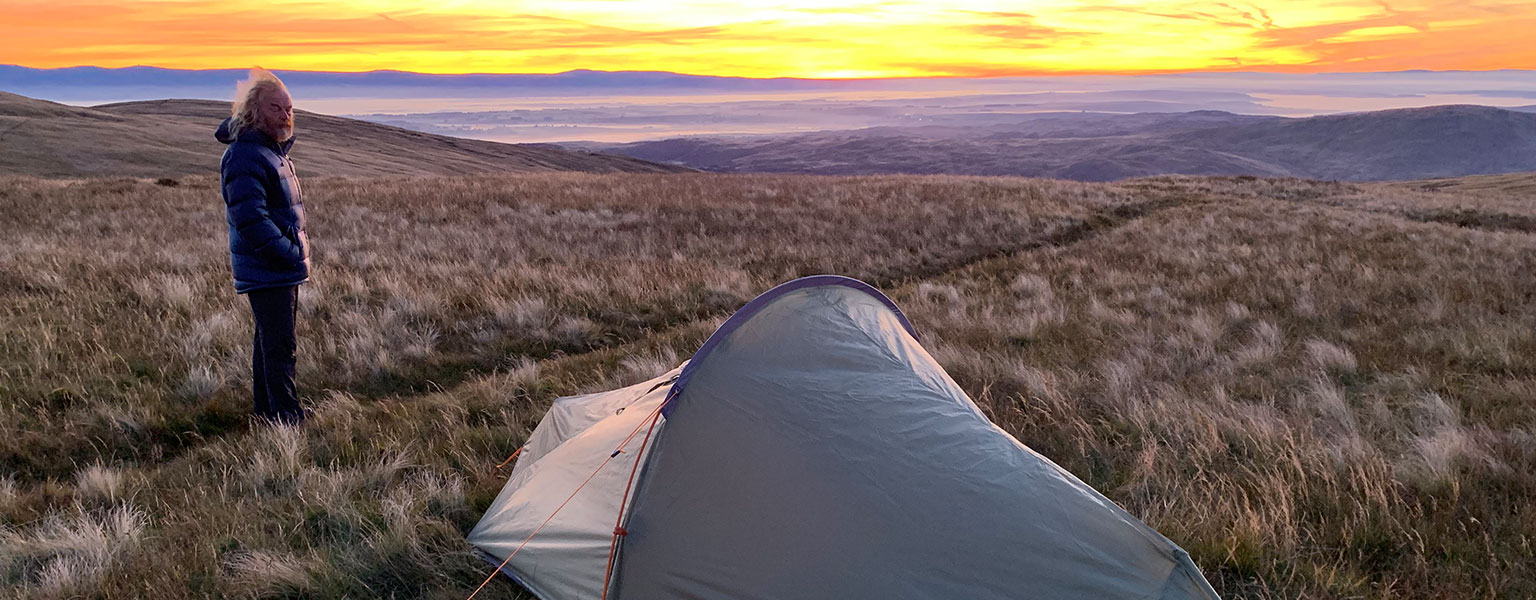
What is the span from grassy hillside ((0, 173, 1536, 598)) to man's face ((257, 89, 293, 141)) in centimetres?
204

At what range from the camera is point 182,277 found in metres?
10.3

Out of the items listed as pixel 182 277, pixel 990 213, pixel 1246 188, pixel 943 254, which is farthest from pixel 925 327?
pixel 1246 188

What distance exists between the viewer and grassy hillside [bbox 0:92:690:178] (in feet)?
118

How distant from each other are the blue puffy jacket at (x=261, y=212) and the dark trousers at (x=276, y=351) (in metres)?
0.16

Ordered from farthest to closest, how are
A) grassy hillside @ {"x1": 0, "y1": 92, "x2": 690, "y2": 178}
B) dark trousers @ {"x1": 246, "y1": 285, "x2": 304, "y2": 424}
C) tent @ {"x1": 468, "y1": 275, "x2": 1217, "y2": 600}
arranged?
grassy hillside @ {"x1": 0, "y1": 92, "x2": 690, "y2": 178} < dark trousers @ {"x1": 246, "y1": 285, "x2": 304, "y2": 424} < tent @ {"x1": 468, "y1": 275, "x2": 1217, "y2": 600}

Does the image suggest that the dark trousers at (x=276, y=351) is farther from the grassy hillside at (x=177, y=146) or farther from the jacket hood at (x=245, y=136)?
the grassy hillside at (x=177, y=146)

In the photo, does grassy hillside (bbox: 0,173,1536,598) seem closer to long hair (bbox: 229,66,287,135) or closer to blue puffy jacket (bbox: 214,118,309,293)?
blue puffy jacket (bbox: 214,118,309,293)

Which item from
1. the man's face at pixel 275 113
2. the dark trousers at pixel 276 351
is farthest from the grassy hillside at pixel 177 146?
the man's face at pixel 275 113

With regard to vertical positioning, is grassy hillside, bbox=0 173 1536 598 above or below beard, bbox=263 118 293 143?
below

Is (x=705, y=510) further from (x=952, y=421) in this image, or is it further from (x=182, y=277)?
(x=182, y=277)

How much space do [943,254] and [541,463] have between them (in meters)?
11.7

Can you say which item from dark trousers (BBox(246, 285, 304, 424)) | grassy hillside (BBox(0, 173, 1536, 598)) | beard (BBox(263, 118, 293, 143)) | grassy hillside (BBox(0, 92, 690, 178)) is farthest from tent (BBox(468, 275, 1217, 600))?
grassy hillside (BBox(0, 92, 690, 178))

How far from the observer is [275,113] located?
5.43 metres

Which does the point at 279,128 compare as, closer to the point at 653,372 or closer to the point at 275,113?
the point at 275,113
